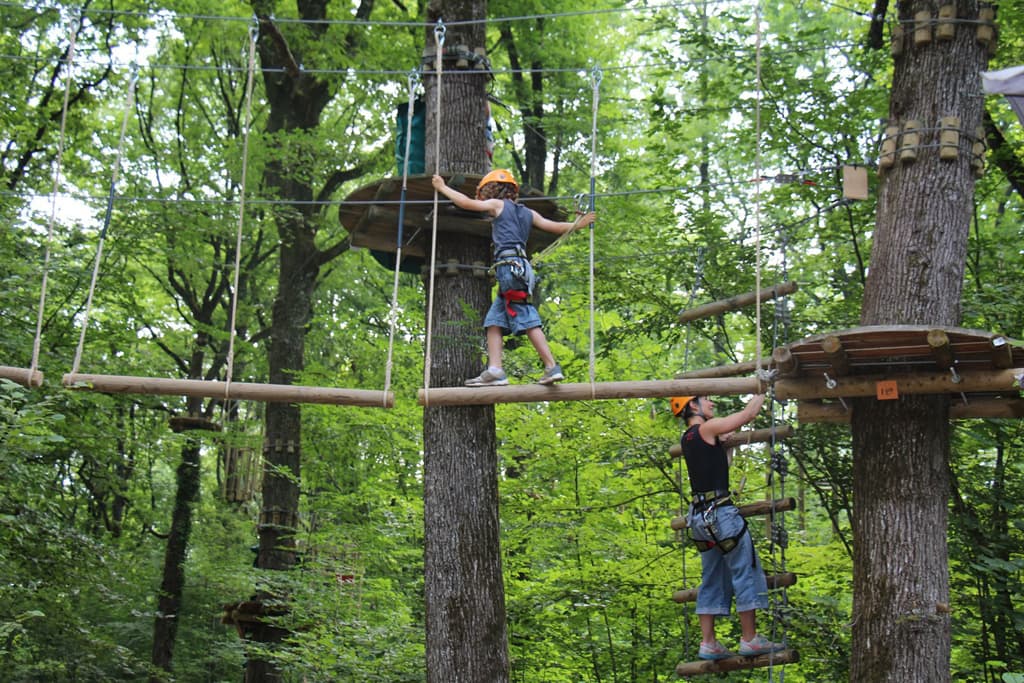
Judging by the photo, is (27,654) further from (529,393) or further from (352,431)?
(529,393)

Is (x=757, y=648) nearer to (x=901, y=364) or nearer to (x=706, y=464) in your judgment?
(x=706, y=464)

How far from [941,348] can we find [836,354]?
0.46m

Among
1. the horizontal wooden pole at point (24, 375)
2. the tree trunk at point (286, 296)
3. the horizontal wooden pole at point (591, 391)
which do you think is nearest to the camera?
the horizontal wooden pole at point (591, 391)

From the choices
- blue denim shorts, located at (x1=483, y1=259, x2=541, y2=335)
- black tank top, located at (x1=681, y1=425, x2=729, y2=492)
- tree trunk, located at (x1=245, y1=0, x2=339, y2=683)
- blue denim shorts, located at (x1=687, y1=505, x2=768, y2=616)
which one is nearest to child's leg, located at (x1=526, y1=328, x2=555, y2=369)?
blue denim shorts, located at (x1=483, y1=259, x2=541, y2=335)

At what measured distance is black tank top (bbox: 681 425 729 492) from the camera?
553 centimetres

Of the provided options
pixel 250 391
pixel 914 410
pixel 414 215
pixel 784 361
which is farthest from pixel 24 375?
pixel 914 410

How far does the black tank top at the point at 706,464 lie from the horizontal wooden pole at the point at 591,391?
25.9 inches

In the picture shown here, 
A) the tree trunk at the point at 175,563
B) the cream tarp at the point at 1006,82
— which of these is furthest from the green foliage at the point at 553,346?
the cream tarp at the point at 1006,82

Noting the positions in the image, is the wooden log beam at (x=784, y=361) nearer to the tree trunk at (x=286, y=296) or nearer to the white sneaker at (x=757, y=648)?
the white sneaker at (x=757, y=648)

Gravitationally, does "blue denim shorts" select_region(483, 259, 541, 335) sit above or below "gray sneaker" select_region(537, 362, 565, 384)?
above

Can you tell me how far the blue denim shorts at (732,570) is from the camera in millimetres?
5504

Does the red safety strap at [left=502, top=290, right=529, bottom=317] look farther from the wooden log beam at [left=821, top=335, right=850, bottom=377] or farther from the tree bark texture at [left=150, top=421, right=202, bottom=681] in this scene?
the tree bark texture at [left=150, top=421, right=202, bottom=681]

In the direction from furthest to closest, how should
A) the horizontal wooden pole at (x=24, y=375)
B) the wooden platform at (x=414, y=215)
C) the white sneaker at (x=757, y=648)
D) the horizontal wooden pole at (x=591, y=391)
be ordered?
the wooden platform at (x=414, y=215), the white sneaker at (x=757, y=648), the horizontal wooden pole at (x=24, y=375), the horizontal wooden pole at (x=591, y=391)

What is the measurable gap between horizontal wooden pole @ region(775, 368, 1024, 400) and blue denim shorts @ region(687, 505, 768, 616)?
2.53 ft
